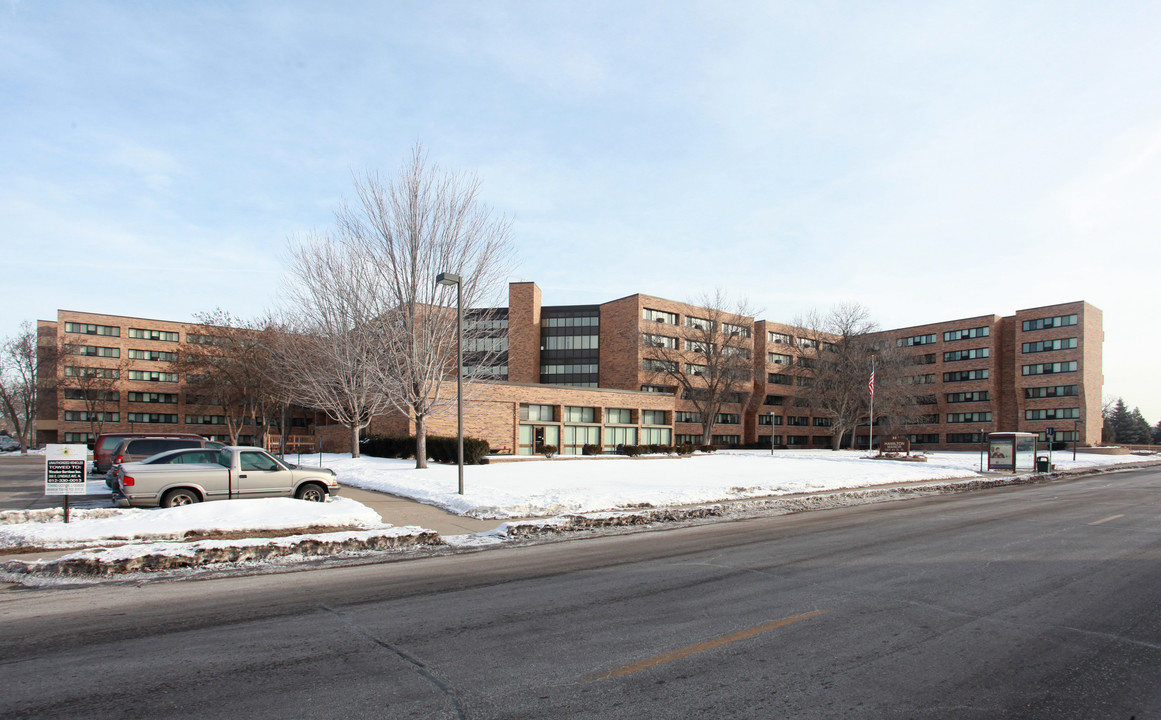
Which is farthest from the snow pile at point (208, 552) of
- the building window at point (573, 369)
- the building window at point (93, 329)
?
the building window at point (93, 329)

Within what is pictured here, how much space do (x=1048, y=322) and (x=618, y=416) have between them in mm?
55715

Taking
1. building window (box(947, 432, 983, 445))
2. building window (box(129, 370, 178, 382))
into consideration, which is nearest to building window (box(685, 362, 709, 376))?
building window (box(947, 432, 983, 445))

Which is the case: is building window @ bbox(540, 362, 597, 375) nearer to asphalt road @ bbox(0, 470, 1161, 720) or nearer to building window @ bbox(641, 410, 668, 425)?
building window @ bbox(641, 410, 668, 425)

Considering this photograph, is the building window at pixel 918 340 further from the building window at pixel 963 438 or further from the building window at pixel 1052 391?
the building window at pixel 1052 391

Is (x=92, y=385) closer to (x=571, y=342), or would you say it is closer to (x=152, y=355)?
(x=152, y=355)

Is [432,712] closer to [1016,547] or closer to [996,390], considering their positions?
[1016,547]

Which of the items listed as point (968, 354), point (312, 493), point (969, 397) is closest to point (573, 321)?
point (968, 354)

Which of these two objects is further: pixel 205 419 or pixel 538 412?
pixel 205 419

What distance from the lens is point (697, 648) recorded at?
5.29 m

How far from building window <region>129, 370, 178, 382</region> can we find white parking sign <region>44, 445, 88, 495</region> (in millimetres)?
73301

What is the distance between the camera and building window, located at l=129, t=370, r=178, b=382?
73.1m

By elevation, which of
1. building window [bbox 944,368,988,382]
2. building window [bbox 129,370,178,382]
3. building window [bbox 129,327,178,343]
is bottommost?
building window [bbox 129,370,178,382]

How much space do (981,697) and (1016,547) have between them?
7.24 metres

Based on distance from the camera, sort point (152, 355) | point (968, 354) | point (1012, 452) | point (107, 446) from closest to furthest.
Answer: point (107, 446) → point (1012, 452) → point (152, 355) → point (968, 354)
